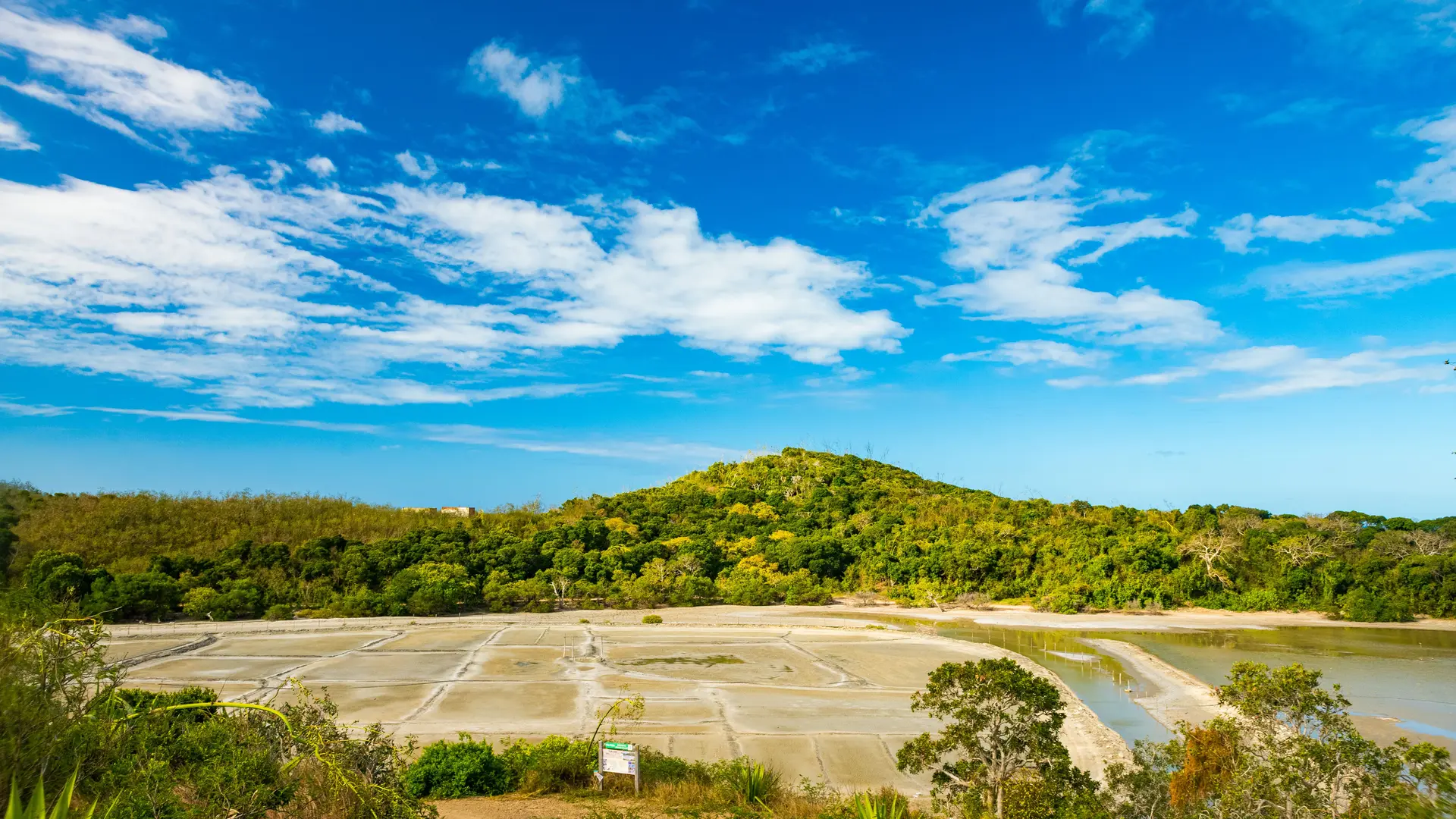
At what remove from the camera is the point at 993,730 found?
9742 mm

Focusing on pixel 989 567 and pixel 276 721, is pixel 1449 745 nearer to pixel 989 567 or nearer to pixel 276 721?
pixel 276 721

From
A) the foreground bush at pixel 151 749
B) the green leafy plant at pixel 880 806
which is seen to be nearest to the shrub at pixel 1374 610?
the green leafy plant at pixel 880 806

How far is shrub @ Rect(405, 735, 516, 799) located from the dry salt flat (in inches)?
103

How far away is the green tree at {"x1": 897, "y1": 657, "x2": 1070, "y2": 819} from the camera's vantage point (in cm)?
957

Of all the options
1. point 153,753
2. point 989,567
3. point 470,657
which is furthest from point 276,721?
point 989,567

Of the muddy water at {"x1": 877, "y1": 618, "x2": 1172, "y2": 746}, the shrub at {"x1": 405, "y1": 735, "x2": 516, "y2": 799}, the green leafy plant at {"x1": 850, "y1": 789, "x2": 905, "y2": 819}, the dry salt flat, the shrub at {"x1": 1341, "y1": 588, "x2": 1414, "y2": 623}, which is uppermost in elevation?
the shrub at {"x1": 1341, "y1": 588, "x2": 1414, "y2": 623}

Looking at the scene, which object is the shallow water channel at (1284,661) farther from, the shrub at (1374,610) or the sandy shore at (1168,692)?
the shrub at (1374,610)

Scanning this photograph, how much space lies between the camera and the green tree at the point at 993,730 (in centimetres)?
957

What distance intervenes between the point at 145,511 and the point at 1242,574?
63.9 meters

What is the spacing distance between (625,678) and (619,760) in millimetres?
12337

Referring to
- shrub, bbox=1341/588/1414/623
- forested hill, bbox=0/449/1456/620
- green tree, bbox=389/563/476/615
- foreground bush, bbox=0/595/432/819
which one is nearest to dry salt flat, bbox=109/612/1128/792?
foreground bush, bbox=0/595/432/819

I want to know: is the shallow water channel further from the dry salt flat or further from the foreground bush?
the foreground bush

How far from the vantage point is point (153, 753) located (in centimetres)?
689

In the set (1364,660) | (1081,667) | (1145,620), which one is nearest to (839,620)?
(1081,667)
